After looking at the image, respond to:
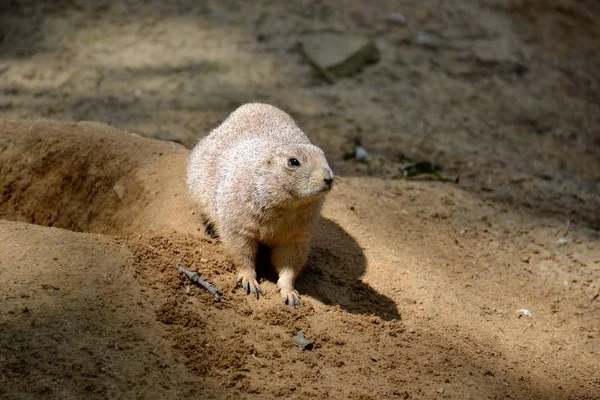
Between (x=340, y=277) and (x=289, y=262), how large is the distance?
449 mm

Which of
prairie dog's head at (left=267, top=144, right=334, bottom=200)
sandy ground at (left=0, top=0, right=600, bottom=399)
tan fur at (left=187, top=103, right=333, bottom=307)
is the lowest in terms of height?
sandy ground at (left=0, top=0, right=600, bottom=399)

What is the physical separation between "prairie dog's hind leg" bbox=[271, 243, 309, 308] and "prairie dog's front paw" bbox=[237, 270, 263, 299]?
13 cm

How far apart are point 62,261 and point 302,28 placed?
519 cm

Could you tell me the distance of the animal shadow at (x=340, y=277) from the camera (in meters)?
4.30

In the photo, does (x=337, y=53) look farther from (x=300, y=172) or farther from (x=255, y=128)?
(x=300, y=172)

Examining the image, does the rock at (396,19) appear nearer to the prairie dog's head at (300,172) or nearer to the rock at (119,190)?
the rock at (119,190)

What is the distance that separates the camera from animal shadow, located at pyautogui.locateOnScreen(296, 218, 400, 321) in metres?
4.30

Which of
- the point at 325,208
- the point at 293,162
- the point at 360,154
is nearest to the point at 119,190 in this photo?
the point at 325,208

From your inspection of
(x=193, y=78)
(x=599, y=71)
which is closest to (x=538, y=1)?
(x=599, y=71)

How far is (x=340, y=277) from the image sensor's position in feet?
14.9

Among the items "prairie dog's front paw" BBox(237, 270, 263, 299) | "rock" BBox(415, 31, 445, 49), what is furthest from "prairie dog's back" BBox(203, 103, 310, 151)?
"rock" BBox(415, 31, 445, 49)

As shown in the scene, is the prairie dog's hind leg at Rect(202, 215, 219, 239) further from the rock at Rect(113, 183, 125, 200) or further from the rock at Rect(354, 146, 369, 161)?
the rock at Rect(354, 146, 369, 161)

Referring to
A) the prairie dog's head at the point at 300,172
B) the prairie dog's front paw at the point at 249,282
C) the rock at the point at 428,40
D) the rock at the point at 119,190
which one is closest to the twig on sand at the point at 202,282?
the prairie dog's front paw at the point at 249,282

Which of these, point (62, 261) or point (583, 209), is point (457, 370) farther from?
point (583, 209)
